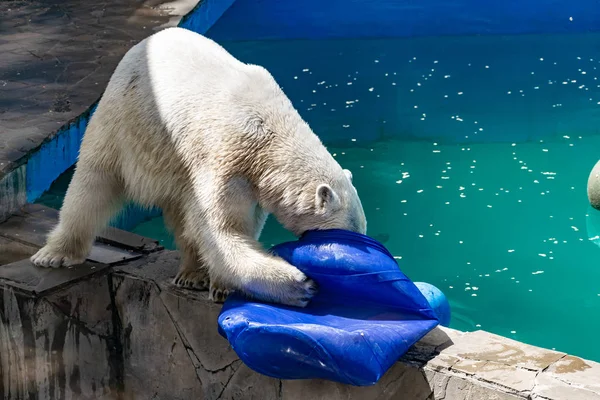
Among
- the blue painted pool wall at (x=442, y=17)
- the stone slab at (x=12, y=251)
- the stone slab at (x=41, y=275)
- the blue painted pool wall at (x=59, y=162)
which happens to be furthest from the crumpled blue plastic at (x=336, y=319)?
the blue painted pool wall at (x=442, y=17)

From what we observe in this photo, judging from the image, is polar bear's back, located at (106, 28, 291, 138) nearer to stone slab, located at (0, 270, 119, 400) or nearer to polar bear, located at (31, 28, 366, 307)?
polar bear, located at (31, 28, 366, 307)

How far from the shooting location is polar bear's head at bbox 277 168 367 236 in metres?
2.87

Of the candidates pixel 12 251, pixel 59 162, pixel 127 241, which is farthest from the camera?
pixel 59 162

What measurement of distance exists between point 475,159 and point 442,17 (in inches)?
154

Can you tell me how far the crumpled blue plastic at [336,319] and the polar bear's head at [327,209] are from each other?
39 millimetres

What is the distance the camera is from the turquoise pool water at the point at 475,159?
5180mm

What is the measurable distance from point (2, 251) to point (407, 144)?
4176 mm

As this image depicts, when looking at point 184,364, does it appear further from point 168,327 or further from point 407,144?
point 407,144

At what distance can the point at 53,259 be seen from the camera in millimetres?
3465

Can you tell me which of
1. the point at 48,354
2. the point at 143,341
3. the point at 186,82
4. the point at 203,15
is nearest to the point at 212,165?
the point at 186,82

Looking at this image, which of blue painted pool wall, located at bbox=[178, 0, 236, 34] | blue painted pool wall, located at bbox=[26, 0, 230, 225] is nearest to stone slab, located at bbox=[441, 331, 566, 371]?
blue painted pool wall, located at bbox=[26, 0, 230, 225]

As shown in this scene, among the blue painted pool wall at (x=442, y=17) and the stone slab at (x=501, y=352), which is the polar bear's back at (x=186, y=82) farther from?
the blue painted pool wall at (x=442, y=17)

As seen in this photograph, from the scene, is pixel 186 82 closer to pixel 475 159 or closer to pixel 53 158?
pixel 53 158

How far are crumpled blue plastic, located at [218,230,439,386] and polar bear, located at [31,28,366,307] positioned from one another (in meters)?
0.06
